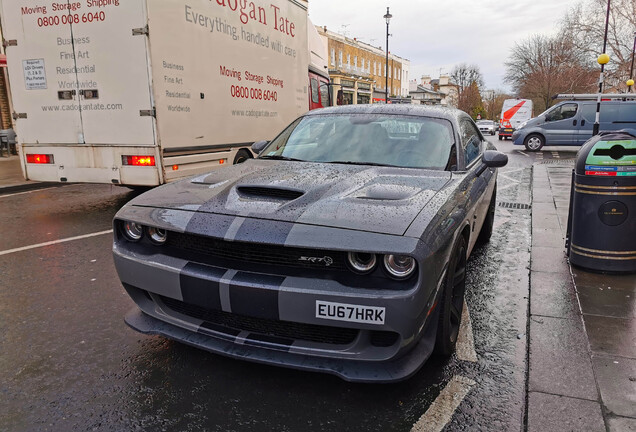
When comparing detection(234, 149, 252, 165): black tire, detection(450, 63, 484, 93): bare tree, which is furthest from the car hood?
detection(450, 63, 484, 93): bare tree

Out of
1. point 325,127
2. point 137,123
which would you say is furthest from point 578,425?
point 137,123

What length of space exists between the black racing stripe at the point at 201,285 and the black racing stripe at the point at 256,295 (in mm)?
102

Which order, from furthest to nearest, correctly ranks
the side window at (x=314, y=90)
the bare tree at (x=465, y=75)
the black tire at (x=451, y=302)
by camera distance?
the bare tree at (x=465, y=75)
the side window at (x=314, y=90)
the black tire at (x=451, y=302)

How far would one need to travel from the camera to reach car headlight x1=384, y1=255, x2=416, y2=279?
91.3 inches

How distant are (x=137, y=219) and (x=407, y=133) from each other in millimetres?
2233

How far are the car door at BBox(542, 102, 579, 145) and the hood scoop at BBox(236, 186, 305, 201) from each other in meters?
19.4

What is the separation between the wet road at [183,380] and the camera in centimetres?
243

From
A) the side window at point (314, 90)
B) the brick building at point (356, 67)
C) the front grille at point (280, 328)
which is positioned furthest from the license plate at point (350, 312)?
the brick building at point (356, 67)

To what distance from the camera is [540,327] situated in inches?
135

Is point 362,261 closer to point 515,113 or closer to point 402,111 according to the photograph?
point 402,111

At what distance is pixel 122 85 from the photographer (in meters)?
6.69

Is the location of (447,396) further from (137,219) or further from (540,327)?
(137,219)

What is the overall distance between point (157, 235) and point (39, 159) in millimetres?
5788

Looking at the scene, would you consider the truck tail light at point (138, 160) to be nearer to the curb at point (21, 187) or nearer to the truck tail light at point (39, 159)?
the truck tail light at point (39, 159)
